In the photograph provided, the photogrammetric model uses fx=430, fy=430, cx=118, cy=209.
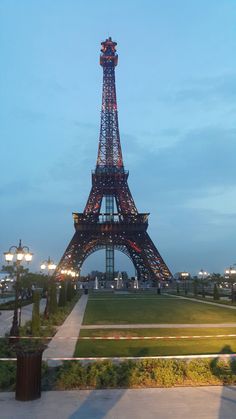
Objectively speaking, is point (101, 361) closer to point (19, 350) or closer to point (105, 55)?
point (19, 350)

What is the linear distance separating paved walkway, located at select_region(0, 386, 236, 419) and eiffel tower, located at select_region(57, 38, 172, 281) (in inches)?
2192

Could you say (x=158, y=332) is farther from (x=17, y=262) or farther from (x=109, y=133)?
(x=109, y=133)

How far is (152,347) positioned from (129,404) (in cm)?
664

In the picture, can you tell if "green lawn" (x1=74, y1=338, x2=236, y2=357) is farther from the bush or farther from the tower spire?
the tower spire

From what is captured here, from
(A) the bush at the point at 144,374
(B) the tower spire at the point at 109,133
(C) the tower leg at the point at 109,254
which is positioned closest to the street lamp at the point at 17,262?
(A) the bush at the point at 144,374

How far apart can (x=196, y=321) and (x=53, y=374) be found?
47.3ft

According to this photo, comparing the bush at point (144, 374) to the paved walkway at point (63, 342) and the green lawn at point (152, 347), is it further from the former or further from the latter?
the green lawn at point (152, 347)

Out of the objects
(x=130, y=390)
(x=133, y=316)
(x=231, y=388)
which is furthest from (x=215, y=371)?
(x=133, y=316)

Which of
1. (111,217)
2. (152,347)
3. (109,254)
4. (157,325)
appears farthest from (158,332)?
(109,254)

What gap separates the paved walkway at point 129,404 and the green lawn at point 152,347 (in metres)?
4.45

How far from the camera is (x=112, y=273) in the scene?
9950 cm

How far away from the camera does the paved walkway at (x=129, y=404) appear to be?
279 inches

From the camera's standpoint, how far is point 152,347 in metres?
14.2

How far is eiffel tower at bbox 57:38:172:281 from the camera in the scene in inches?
2603
